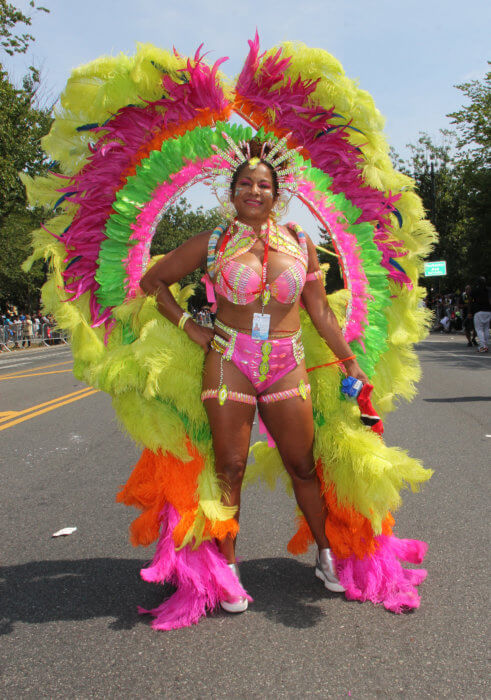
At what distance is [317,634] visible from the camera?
8.80ft

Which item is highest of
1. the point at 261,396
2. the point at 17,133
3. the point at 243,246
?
the point at 17,133

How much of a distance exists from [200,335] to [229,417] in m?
0.43

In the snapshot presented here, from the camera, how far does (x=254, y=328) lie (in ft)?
9.60

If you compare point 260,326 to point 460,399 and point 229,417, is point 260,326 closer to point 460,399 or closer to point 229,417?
point 229,417

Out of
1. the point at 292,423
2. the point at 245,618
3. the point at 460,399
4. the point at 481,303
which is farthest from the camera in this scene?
the point at 481,303

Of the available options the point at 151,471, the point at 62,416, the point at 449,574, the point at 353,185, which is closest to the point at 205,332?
the point at 151,471

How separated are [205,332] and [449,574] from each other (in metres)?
1.72

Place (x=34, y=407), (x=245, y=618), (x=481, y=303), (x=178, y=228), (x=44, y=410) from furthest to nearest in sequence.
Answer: (x=178, y=228)
(x=481, y=303)
(x=34, y=407)
(x=44, y=410)
(x=245, y=618)

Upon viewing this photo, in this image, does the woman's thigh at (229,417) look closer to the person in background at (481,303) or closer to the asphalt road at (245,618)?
the asphalt road at (245,618)

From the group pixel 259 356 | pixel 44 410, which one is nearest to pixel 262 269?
pixel 259 356

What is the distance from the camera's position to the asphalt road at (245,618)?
236cm

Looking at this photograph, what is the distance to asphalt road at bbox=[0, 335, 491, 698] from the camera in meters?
2.36

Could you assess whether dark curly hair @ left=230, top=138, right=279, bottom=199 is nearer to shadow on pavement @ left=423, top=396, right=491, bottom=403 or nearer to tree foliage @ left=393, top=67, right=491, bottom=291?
shadow on pavement @ left=423, top=396, right=491, bottom=403

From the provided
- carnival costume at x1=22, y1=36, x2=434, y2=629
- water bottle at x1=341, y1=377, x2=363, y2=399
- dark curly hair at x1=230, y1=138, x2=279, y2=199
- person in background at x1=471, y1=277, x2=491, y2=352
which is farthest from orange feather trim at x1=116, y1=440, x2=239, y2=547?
person in background at x1=471, y1=277, x2=491, y2=352
